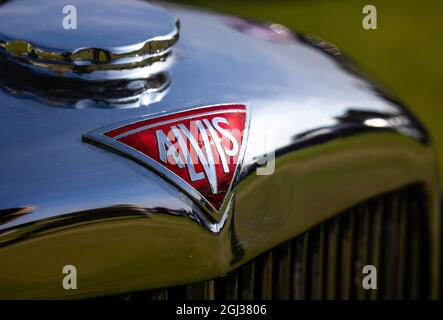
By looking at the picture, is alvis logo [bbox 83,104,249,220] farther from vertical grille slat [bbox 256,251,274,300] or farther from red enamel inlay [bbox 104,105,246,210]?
vertical grille slat [bbox 256,251,274,300]

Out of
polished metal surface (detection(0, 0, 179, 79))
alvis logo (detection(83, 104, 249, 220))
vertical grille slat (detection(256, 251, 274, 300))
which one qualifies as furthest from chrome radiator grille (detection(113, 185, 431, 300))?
polished metal surface (detection(0, 0, 179, 79))

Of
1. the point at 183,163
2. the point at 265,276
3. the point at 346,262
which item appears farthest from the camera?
the point at 346,262

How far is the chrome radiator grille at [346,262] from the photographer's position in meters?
1.31

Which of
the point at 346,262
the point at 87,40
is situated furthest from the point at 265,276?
the point at 87,40

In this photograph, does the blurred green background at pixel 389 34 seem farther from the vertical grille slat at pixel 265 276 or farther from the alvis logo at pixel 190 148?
the alvis logo at pixel 190 148

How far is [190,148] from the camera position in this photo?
1.19 m

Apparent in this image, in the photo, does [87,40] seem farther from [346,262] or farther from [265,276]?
[346,262]

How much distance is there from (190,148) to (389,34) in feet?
11.9

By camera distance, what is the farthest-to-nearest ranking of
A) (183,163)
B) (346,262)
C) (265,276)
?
(346,262)
(265,276)
(183,163)

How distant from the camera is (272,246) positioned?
1.30 meters

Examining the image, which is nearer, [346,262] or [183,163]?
[183,163]

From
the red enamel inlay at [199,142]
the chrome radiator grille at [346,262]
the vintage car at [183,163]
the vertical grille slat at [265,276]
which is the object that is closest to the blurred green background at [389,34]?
the chrome radiator grille at [346,262]

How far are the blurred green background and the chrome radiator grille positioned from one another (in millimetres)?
1989

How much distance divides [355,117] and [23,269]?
2.10 ft
